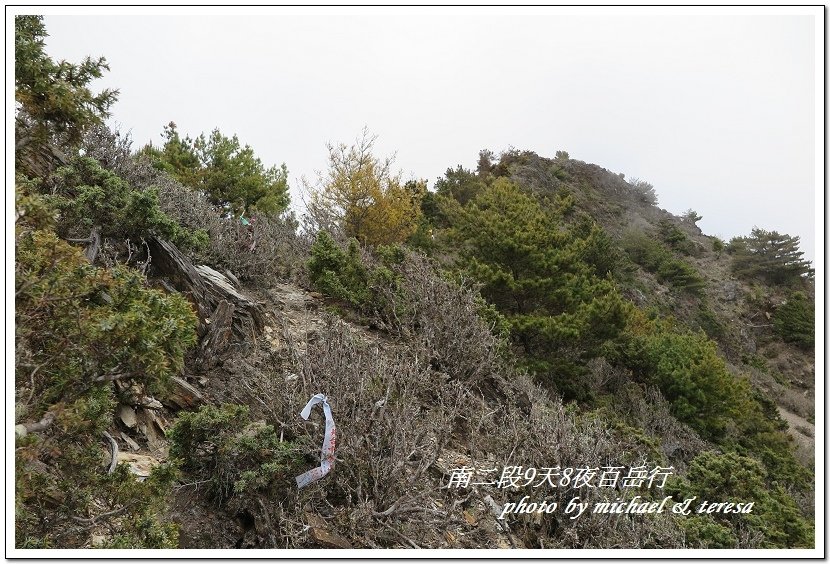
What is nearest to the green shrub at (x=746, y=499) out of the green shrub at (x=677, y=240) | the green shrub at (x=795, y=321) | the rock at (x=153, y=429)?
the rock at (x=153, y=429)

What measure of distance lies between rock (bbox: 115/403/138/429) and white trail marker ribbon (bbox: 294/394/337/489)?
133 centimetres

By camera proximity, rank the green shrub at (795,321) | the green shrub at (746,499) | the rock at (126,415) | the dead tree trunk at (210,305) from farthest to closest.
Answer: the green shrub at (795,321), the dead tree trunk at (210,305), the green shrub at (746,499), the rock at (126,415)

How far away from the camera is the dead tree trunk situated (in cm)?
476

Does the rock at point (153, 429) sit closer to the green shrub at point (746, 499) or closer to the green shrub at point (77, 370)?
the green shrub at point (77, 370)

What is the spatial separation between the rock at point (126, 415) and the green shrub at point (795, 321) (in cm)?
3187

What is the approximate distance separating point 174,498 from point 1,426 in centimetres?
126

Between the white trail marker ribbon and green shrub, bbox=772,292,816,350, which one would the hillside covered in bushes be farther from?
green shrub, bbox=772,292,816,350

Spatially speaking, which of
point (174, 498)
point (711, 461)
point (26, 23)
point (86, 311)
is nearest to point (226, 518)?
point (174, 498)

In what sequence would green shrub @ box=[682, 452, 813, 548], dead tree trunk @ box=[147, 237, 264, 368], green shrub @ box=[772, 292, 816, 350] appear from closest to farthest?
green shrub @ box=[682, 452, 813, 548] < dead tree trunk @ box=[147, 237, 264, 368] < green shrub @ box=[772, 292, 816, 350]

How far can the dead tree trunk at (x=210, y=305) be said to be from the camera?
4.76m

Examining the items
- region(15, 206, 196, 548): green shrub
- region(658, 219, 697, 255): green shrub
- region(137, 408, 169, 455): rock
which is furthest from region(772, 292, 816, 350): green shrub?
region(15, 206, 196, 548): green shrub

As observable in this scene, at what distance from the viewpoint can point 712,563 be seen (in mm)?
2795

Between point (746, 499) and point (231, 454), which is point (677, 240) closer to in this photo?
point (746, 499)

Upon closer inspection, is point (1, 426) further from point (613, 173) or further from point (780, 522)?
point (613, 173)
